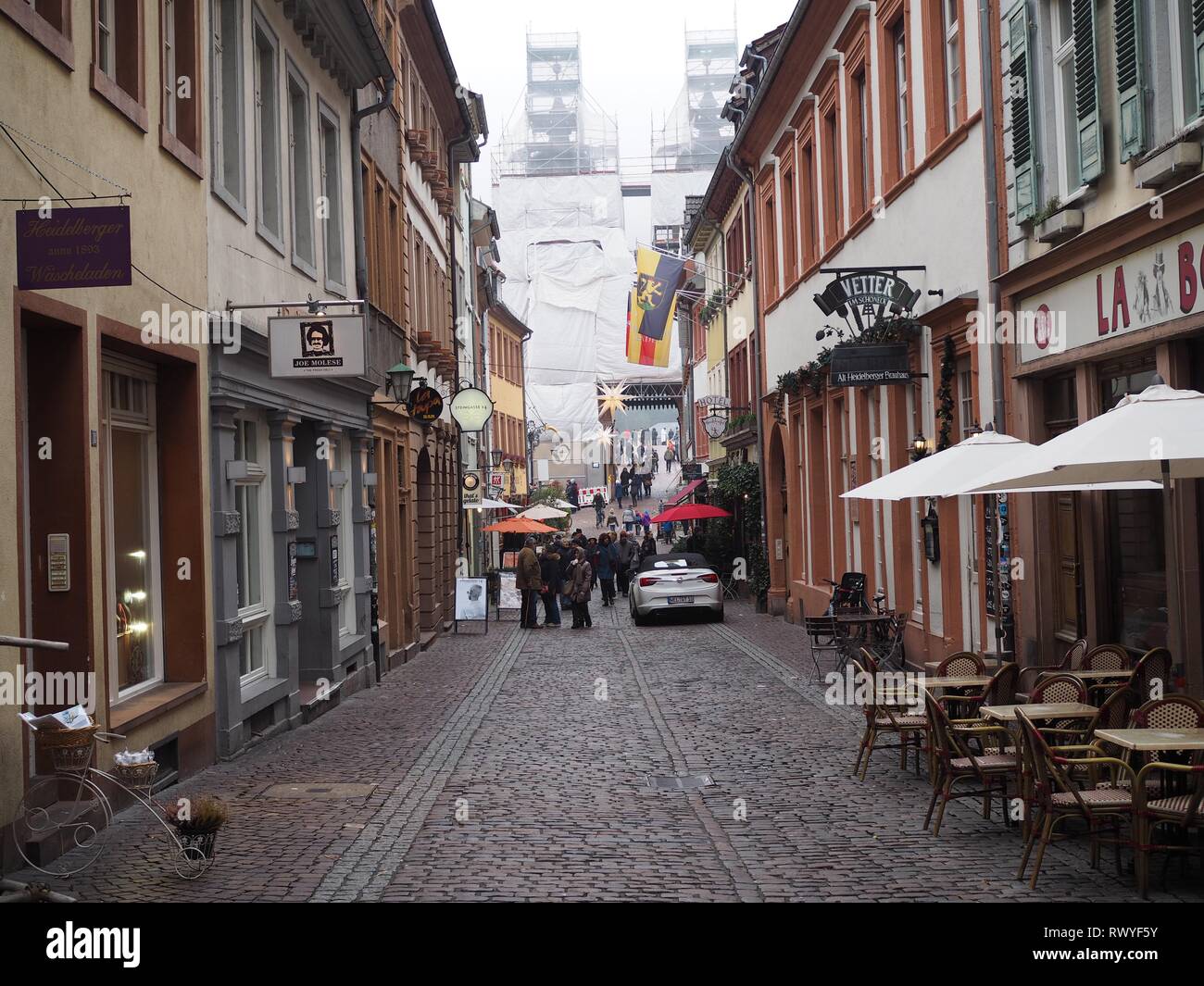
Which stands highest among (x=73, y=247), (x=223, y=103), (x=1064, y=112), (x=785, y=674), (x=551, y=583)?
(x=223, y=103)

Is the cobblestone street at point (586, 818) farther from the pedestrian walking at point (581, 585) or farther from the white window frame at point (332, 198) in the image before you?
the pedestrian walking at point (581, 585)

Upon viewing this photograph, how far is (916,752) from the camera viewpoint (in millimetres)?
10117

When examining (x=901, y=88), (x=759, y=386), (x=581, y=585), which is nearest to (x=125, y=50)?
(x=901, y=88)

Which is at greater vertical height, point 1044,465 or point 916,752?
point 1044,465

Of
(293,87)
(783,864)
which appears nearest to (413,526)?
(293,87)

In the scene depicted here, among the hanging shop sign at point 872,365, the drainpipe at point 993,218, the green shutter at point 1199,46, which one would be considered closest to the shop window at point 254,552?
the hanging shop sign at point 872,365

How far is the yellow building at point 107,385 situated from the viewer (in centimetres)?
748

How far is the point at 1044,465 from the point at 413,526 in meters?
16.6

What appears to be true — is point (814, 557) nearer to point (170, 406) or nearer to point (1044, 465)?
point (170, 406)

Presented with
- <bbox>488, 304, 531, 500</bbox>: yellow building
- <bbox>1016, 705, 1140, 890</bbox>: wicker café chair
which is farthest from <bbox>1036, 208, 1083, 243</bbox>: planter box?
<bbox>488, 304, 531, 500</bbox>: yellow building

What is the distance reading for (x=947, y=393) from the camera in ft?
49.9

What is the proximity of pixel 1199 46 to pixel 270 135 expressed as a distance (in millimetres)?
8737

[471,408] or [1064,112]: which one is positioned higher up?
[1064,112]

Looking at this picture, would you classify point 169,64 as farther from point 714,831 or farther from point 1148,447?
point 1148,447
